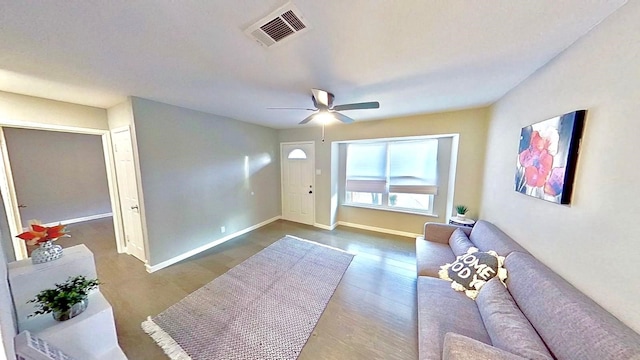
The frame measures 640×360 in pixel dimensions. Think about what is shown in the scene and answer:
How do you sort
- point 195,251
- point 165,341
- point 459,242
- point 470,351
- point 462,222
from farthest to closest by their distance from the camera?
point 195,251, point 462,222, point 459,242, point 165,341, point 470,351

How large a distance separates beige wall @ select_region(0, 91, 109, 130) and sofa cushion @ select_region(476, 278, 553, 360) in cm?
504

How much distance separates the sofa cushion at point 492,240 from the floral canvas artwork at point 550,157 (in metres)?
0.52

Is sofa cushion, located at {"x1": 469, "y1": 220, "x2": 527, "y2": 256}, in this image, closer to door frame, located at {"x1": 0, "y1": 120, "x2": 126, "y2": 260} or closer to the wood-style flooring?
the wood-style flooring

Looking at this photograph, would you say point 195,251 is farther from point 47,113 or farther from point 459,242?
point 459,242

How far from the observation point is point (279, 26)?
3.97ft

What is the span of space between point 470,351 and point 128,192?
13.9 feet

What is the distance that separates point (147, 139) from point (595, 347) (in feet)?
14.0

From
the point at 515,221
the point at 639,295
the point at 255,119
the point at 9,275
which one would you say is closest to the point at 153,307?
the point at 9,275

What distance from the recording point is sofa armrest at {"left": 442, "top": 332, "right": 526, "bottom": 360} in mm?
959

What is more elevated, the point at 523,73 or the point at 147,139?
the point at 523,73

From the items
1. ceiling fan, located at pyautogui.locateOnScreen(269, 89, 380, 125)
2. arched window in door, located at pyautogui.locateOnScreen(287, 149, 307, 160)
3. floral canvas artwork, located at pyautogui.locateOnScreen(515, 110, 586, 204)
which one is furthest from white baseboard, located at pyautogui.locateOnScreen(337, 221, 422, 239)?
ceiling fan, located at pyautogui.locateOnScreen(269, 89, 380, 125)

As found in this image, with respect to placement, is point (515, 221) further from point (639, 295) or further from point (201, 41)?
point (201, 41)

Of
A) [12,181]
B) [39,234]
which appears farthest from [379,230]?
[12,181]

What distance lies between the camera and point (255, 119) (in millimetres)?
3799
